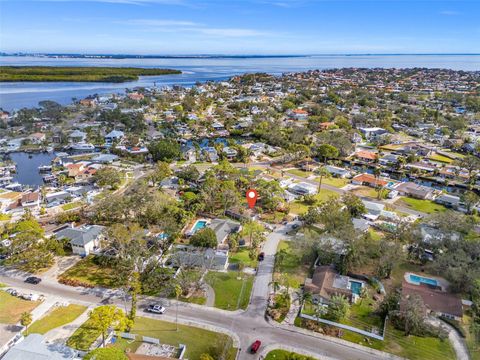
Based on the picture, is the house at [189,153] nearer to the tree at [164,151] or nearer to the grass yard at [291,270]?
the tree at [164,151]

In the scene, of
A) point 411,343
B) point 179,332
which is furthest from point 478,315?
point 179,332

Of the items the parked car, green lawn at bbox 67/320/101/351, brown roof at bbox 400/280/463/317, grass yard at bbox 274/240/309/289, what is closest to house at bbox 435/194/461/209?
brown roof at bbox 400/280/463/317

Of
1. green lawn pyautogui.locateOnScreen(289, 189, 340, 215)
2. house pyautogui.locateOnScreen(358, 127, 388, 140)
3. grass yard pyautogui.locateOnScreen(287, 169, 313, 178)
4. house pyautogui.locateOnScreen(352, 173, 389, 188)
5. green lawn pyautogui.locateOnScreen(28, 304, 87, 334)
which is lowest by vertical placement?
green lawn pyautogui.locateOnScreen(28, 304, 87, 334)

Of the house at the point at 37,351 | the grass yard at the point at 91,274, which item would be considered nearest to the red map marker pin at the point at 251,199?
the grass yard at the point at 91,274

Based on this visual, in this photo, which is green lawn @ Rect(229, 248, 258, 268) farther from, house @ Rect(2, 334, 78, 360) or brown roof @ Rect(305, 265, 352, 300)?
house @ Rect(2, 334, 78, 360)

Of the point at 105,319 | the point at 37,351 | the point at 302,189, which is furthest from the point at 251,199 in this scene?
the point at 37,351

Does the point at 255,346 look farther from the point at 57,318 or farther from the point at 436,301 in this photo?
the point at 436,301

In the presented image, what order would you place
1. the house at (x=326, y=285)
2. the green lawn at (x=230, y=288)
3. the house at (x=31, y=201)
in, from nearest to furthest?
the green lawn at (x=230, y=288)
the house at (x=326, y=285)
the house at (x=31, y=201)
